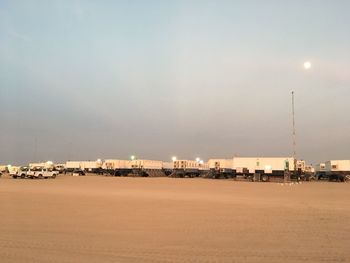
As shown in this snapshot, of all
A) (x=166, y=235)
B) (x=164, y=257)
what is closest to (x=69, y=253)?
(x=164, y=257)

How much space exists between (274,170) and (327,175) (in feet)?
62.7

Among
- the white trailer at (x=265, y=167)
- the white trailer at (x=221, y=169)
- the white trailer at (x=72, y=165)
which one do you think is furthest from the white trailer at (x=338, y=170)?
the white trailer at (x=72, y=165)

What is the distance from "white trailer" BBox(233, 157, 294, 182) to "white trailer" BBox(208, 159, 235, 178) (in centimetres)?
440

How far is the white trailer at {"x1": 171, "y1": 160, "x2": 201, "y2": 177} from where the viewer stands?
96.6m

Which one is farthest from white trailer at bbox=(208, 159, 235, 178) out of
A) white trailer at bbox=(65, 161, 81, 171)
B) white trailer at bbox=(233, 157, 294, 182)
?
white trailer at bbox=(65, 161, 81, 171)

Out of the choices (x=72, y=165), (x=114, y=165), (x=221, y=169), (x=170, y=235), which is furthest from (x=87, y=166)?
(x=170, y=235)

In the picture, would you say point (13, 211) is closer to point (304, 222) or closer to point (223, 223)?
point (223, 223)

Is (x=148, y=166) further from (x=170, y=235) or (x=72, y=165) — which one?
(x=170, y=235)

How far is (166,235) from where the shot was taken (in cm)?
1155

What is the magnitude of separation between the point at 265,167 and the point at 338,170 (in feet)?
69.0

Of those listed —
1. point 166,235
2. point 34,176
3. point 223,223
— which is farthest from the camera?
point 34,176

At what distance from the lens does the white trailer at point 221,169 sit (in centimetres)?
8181

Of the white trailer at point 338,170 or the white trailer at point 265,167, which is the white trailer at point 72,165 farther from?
the white trailer at point 338,170

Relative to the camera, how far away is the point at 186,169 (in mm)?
103688
